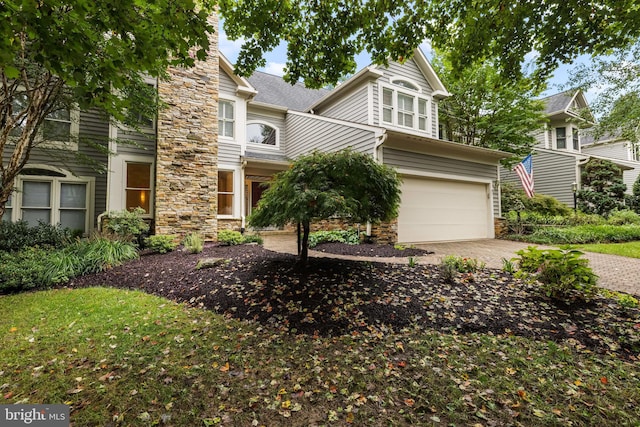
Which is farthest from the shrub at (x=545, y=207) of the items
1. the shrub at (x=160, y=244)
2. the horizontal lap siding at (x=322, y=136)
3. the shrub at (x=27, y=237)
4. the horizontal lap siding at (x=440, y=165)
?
the shrub at (x=27, y=237)

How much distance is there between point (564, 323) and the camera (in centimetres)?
335

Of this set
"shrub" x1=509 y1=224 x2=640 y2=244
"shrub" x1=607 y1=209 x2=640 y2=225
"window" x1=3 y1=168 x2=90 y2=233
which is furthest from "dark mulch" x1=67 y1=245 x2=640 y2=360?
"shrub" x1=607 y1=209 x2=640 y2=225

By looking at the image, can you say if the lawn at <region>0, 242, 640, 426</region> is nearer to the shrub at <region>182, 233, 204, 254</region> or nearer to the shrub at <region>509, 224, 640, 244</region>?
the shrub at <region>182, 233, 204, 254</region>

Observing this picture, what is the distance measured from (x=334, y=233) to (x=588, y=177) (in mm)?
14306

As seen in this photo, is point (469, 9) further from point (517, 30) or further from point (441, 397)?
point (441, 397)

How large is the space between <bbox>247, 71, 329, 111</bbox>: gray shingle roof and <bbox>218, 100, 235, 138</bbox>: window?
2.71 metres

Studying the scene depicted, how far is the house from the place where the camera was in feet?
27.2

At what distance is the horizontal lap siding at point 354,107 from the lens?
1081 centimetres

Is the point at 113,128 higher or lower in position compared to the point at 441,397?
higher

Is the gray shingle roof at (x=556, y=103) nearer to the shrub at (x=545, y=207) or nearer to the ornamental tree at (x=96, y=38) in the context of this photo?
the shrub at (x=545, y=207)

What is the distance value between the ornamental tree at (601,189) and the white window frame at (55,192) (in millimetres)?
20991

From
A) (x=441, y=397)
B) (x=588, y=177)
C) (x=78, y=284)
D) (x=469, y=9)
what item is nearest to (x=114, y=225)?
(x=78, y=284)

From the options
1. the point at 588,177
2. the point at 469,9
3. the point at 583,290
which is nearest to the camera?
the point at 583,290

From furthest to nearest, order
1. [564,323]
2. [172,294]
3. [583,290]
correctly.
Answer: [172,294], [583,290], [564,323]
